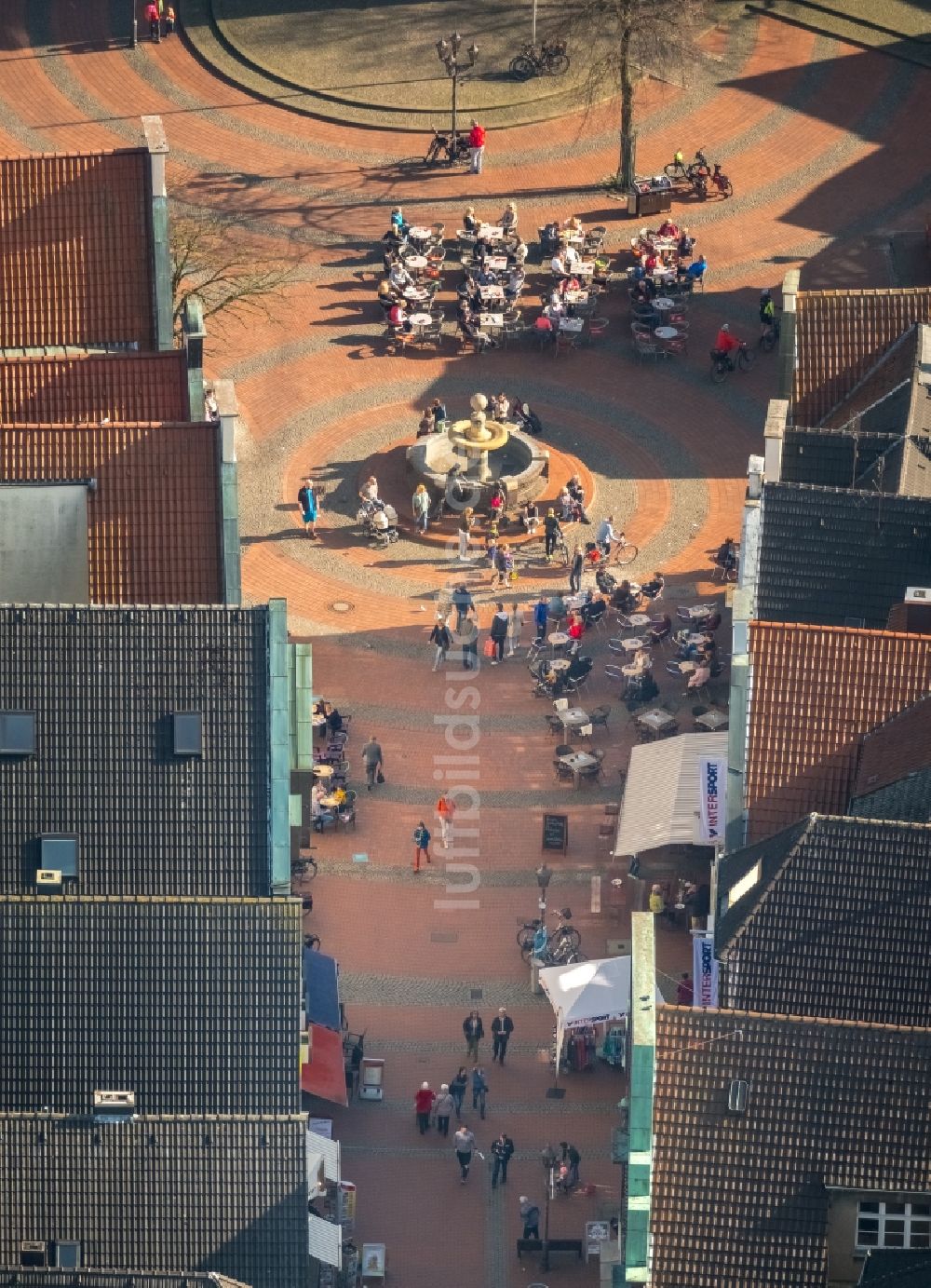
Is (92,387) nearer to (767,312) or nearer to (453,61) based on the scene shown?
(767,312)

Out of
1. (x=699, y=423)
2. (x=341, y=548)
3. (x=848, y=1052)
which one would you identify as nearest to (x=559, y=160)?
(x=699, y=423)

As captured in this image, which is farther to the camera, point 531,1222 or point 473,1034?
point 473,1034

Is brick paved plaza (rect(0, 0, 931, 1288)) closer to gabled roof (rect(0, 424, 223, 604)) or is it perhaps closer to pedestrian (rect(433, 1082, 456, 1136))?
pedestrian (rect(433, 1082, 456, 1136))

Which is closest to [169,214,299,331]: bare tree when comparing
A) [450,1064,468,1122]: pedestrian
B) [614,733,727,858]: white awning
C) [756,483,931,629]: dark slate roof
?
[614,733,727,858]: white awning

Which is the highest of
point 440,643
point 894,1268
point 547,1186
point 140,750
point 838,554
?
point 838,554

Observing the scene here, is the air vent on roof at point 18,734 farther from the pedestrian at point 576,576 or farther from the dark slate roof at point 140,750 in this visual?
A: the pedestrian at point 576,576

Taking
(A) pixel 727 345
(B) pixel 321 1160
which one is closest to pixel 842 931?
(B) pixel 321 1160

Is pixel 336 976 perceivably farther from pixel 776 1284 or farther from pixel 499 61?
pixel 499 61
